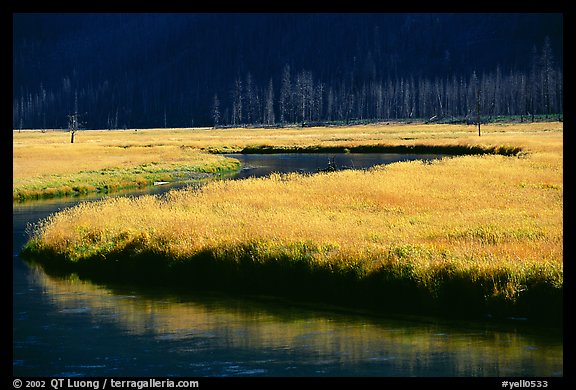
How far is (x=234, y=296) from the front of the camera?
928 inches

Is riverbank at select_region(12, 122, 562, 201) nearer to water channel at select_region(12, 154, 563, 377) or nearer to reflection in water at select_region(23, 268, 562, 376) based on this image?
water channel at select_region(12, 154, 563, 377)

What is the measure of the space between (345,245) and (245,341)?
6258mm

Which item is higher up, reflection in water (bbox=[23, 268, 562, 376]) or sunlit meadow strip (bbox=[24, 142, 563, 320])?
sunlit meadow strip (bbox=[24, 142, 563, 320])

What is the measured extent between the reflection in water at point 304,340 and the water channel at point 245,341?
23 mm

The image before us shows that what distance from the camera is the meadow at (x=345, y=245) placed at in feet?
68.8

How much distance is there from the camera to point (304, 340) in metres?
18.9

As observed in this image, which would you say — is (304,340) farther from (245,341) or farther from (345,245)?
(345,245)

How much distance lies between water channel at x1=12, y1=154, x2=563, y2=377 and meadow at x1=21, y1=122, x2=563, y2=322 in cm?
102

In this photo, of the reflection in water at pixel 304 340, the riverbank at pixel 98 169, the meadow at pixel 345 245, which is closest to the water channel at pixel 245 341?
the reflection in water at pixel 304 340

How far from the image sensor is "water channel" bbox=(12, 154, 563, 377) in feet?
55.3

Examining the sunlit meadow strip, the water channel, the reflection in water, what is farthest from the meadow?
the reflection in water

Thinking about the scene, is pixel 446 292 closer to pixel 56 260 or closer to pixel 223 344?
pixel 223 344
